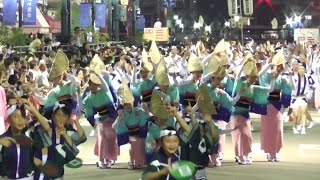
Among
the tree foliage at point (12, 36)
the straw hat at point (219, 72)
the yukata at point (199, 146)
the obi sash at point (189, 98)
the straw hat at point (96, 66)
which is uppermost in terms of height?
the tree foliage at point (12, 36)

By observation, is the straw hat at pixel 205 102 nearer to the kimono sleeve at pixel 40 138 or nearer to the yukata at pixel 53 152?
the yukata at pixel 53 152

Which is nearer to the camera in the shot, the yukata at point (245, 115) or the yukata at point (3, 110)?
the yukata at point (3, 110)

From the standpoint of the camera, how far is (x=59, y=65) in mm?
10195

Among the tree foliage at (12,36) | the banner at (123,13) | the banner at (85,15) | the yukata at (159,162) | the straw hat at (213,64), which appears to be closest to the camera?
the yukata at (159,162)

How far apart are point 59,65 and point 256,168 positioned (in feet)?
12.9

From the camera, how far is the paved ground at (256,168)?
455 inches

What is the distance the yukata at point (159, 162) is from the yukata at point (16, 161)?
1.17 meters

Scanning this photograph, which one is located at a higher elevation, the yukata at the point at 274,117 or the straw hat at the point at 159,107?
the straw hat at the point at 159,107

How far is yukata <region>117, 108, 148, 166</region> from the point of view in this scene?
1191 cm

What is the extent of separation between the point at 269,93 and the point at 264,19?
257ft

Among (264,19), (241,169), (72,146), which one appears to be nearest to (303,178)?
(241,169)

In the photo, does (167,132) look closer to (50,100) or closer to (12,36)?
(50,100)

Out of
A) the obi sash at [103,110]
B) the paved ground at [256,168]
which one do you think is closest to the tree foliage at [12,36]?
the paved ground at [256,168]

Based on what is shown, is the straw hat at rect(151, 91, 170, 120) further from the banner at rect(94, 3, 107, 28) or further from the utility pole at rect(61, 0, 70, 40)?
the banner at rect(94, 3, 107, 28)
